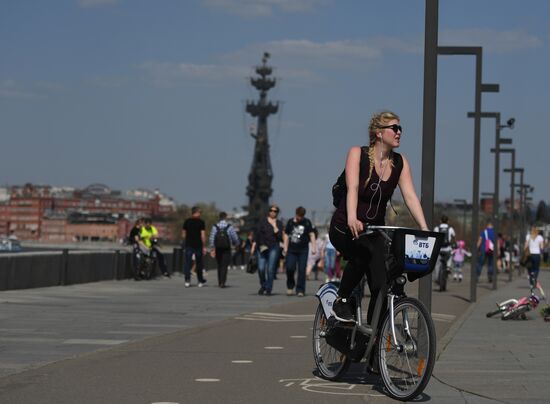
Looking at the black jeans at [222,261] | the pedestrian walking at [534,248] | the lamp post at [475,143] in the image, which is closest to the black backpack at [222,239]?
the black jeans at [222,261]

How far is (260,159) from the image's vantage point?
588 feet

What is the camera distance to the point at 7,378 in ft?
30.3

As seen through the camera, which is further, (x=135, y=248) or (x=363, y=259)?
(x=135, y=248)

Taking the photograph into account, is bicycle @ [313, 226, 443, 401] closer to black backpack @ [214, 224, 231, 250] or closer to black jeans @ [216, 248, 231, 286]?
black backpack @ [214, 224, 231, 250]

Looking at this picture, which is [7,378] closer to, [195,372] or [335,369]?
[195,372]

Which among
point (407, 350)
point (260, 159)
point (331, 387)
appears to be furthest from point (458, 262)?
point (260, 159)

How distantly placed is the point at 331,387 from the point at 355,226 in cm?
134

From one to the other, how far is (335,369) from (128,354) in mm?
2567

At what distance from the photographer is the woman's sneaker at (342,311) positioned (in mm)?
9219

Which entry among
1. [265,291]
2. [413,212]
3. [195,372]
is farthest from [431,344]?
[265,291]

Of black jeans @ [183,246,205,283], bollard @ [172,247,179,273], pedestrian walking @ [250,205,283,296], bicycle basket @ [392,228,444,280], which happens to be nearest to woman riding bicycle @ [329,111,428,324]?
bicycle basket @ [392,228,444,280]

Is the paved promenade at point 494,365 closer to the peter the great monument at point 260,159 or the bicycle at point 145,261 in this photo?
the bicycle at point 145,261

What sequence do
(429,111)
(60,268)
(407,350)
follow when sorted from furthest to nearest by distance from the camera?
(60,268), (429,111), (407,350)

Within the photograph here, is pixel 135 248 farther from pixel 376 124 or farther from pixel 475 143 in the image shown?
pixel 376 124
